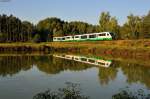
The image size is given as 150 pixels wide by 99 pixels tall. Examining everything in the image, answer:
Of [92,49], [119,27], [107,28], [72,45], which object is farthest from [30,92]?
[119,27]

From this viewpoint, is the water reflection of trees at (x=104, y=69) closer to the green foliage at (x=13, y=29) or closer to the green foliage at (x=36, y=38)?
the green foliage at (x=36, y=38)

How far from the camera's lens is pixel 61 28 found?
136 m

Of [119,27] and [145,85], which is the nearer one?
[145,85]

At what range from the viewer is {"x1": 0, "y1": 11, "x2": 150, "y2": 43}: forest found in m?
94.1

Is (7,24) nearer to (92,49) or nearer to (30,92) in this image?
(92,49)

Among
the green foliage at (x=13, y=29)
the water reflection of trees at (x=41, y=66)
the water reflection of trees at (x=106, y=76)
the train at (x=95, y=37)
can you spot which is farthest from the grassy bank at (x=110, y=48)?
the green foliage at (x=13, y=29)

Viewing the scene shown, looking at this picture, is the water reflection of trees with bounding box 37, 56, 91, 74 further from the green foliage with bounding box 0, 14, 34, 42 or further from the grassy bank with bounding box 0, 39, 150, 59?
the green foliage with bounding box 0, 14, 34, 42

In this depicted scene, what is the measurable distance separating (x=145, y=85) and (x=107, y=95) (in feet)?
18.3

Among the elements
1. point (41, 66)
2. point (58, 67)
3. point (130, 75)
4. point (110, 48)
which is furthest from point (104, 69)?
point (110, 48)

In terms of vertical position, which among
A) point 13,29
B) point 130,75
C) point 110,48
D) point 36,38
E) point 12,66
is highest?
point 13,29

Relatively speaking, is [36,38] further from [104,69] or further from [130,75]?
[130,75]

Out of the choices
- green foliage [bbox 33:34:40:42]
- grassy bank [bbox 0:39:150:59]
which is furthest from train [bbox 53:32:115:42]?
green foliage [bbox 33:34:40:42]

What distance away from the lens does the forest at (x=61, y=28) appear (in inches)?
3703

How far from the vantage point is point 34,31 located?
123 metres
